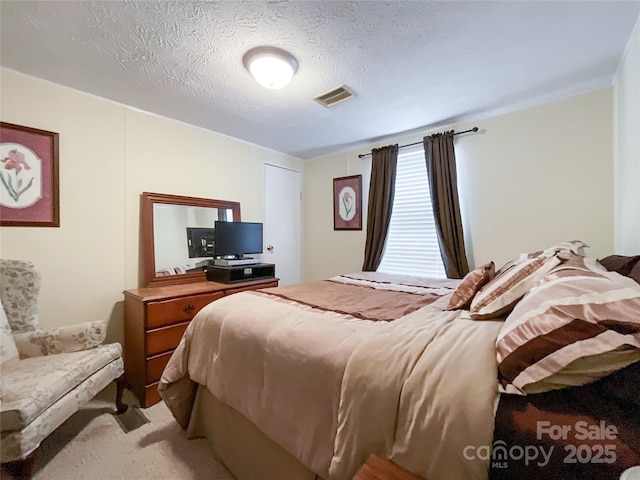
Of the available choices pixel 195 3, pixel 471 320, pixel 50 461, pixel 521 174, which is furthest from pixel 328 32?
pixel 50 461

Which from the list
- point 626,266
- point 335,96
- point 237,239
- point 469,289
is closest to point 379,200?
point 335,96

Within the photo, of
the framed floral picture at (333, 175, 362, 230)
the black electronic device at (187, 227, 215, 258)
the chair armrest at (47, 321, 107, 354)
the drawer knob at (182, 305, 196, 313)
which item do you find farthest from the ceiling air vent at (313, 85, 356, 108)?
the chair armrest at (47, 321, 107, 354)

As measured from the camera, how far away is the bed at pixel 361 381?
677 mm

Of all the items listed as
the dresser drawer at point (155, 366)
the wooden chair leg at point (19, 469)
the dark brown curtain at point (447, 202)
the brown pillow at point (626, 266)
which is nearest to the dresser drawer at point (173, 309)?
the dresser drawer at point (155, 366)

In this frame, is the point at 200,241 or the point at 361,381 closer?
the point at 361,381

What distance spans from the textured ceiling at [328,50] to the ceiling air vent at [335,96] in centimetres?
7

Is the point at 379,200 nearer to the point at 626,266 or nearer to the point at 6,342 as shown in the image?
the point at 626,266

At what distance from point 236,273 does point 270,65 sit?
1877 mm

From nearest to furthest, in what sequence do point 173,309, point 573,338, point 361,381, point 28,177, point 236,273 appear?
point 573,338 → point 361,381 → point 28,177 → point 173,309 → point 236,273

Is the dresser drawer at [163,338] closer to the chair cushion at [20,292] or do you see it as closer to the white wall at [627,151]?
the chair cushion at [20,292]

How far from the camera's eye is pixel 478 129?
2.67 metres

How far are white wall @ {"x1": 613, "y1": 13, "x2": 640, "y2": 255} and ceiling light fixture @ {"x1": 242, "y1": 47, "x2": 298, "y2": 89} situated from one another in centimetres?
199

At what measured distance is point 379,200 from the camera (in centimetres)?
325

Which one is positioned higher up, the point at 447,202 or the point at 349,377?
the point at 447,202
